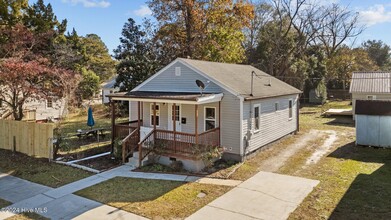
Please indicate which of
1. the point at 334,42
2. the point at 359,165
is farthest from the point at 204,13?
the point at 334,42

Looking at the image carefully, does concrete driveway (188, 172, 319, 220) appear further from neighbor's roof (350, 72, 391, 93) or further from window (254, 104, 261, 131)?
neighbor's roof (350, 72, 391, 93)

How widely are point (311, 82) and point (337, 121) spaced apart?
52.5 ft

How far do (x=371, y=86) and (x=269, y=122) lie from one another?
15111 mm

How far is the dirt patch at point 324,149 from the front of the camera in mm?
12516

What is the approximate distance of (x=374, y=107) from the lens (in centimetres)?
1430

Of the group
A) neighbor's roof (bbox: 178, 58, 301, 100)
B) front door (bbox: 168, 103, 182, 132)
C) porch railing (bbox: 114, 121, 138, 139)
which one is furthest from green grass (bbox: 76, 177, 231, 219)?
neighbor's roof (bbox: 178, 58, 301, 100)

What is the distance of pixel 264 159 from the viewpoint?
500 inches

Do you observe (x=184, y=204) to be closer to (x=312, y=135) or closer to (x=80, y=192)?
(x=80, y=192)

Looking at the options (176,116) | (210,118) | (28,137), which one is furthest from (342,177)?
(28,137)

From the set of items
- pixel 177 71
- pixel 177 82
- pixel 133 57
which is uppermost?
pixel 133 57

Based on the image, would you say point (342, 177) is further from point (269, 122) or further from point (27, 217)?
point (27, 217)

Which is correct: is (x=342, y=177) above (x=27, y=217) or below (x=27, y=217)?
above

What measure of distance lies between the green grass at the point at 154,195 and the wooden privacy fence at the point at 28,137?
4569 millimetres

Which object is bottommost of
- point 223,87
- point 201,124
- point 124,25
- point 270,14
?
point 201,124
